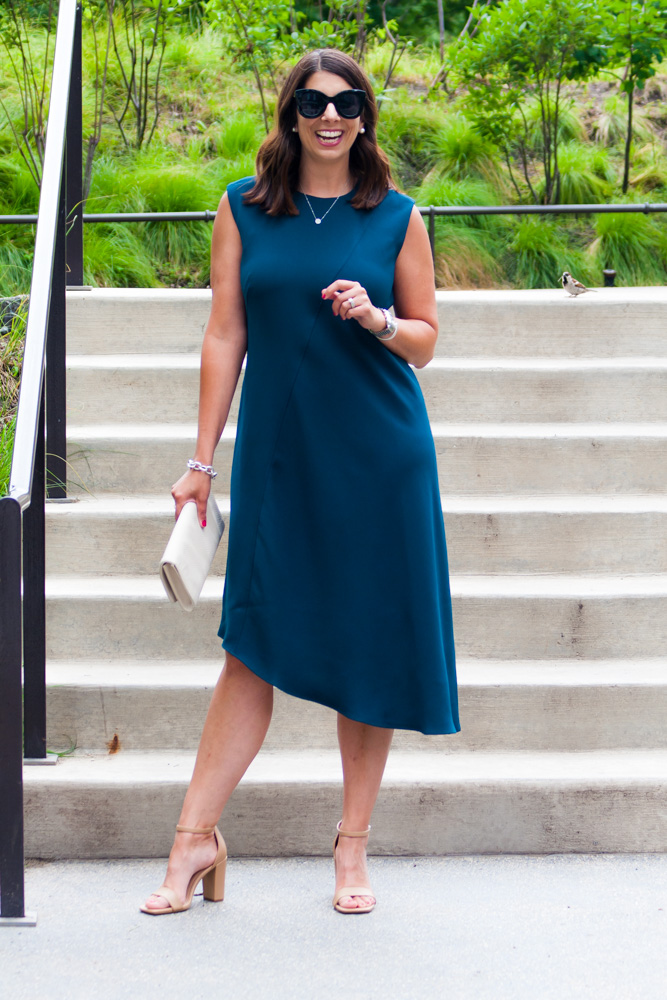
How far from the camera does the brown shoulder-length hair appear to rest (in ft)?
7.01

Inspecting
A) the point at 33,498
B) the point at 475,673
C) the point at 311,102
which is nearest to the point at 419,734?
the point at 475,673

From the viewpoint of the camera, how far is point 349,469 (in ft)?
7.13

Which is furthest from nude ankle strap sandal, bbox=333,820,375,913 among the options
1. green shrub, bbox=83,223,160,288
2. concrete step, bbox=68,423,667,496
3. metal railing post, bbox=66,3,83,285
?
green shrub, bbox=83,223,160,288

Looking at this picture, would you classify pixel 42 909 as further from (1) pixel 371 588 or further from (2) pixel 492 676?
(2) pixel 492 676

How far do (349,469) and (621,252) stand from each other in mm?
4073

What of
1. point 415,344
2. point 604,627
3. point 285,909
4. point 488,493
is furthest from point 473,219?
point 285,909

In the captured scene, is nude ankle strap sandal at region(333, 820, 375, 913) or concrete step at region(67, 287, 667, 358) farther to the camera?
concrete step at region(67, 287, 667, 358)

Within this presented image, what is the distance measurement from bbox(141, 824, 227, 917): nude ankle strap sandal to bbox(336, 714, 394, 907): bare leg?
0.90 ft

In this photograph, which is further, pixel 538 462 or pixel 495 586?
pixel 538 462

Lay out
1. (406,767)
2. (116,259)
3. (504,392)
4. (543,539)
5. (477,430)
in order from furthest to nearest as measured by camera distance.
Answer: (116,259)
(504,392)
(477,430)
(543,539)
(406,767)

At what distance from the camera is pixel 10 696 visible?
82.3 inches

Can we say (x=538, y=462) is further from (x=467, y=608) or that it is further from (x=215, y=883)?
(x=215, y=883)

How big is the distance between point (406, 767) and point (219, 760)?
0.62m

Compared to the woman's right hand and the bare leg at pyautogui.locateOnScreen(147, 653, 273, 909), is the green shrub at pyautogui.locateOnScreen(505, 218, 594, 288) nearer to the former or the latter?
the woman's right hand
